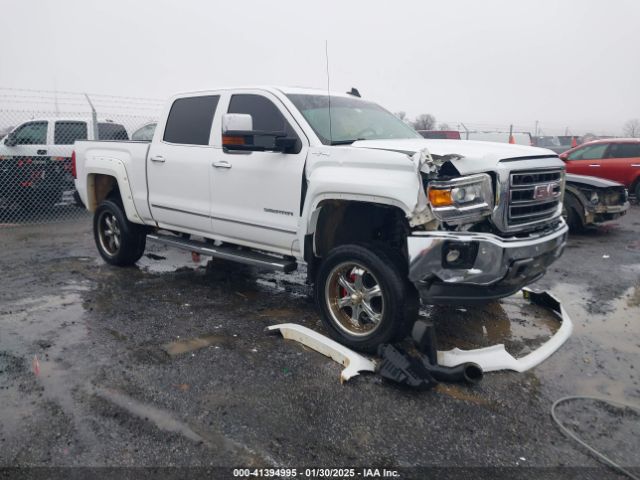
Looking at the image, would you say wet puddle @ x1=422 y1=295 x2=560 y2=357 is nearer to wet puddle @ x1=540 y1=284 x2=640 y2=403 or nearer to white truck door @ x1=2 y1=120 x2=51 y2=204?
wet puddle @ x1=540 y1=284 x2=640 y2=403

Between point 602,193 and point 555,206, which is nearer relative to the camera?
point 555,206

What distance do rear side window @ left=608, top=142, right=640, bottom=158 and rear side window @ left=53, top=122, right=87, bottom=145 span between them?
12.0 m

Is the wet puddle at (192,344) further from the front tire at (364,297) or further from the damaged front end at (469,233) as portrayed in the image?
the damaged front end at (469,233)

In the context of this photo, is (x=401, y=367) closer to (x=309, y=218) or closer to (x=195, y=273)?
(x=309, y=218)

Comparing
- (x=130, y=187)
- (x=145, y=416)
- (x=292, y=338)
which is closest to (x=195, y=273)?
(x=130, y=187)

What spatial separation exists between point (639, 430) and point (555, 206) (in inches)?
74.0

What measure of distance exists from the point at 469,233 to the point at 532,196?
2.45ft

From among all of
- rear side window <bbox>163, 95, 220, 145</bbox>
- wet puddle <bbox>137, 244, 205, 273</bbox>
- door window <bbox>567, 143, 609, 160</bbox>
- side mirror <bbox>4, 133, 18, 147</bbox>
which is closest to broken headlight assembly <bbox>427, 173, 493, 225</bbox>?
rear side window <bbox>163, 95, 220, 145</bbox>

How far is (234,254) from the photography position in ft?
16.6

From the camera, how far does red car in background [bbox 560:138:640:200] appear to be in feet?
40.5

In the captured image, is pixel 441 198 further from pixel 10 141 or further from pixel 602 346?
pixel 10 141

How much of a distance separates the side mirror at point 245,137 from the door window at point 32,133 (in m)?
8.02

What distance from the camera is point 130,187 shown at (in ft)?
19.9

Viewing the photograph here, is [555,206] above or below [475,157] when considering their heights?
below
